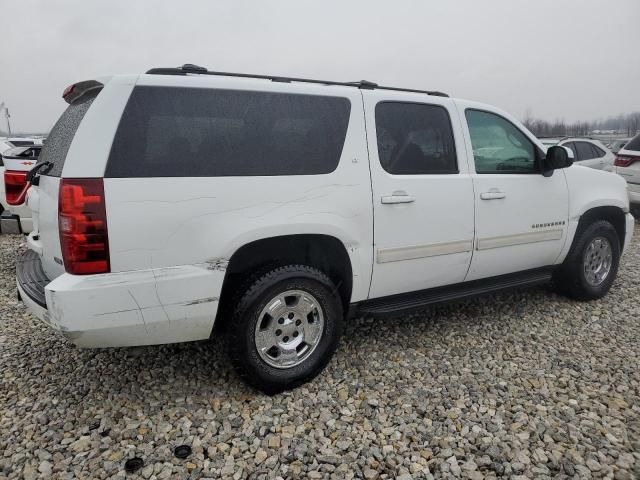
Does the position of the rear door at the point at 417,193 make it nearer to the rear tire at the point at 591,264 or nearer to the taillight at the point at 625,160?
the rear tire at the point at 591,264

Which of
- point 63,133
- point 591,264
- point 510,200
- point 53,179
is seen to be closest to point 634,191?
point 591,264

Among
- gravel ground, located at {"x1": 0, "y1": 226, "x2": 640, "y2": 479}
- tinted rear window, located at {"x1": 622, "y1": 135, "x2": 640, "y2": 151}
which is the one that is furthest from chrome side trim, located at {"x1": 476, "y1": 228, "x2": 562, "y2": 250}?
tinted rear window, located at {"x1": 622, "y1": 135, "x2": 640, "y2": 151}

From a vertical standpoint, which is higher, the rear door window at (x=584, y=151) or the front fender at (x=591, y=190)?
the rear door window at (x=584, y=151)

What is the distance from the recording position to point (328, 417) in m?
2.64

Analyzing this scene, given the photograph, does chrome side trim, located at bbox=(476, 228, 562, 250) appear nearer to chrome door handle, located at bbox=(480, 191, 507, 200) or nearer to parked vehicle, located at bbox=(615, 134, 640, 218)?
chrome door handle, located at bbox=(480, 191, 507, 200)

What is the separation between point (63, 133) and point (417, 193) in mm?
2316

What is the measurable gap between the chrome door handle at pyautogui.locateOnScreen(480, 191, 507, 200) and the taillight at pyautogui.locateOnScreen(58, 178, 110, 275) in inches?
104

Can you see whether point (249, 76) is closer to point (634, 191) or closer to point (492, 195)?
point (492, 195)

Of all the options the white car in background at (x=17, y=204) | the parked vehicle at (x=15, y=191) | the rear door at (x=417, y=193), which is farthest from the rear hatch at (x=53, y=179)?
the rear door at (x=417, y=193)

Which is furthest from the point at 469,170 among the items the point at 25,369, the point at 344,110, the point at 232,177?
the point at 25,369

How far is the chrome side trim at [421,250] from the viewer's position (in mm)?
3070

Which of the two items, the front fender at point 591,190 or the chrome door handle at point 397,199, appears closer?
the chrome door handle at point 397,199

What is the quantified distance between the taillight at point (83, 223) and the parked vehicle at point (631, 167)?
30.5 feet

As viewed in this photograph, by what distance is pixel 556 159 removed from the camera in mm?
3797
